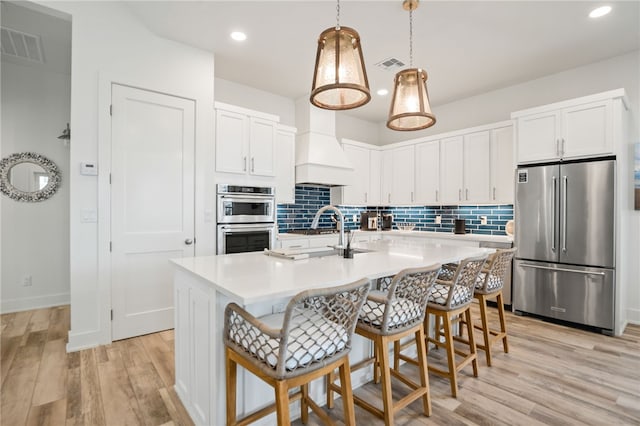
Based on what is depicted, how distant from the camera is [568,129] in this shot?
335 centimetres

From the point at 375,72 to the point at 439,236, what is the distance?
2409 mm

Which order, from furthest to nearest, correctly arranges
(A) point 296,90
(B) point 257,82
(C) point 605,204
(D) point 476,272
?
1. (A) point 296,90
2. (B) point 257,82
3. (C) point 605,204
4. (D) point 476,272

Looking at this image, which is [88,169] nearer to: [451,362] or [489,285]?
[451,362]

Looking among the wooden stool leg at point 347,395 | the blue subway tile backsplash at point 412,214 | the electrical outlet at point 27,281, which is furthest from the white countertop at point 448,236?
the electrical outlet at point 27,281

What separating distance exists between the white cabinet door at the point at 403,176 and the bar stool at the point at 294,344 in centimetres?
400

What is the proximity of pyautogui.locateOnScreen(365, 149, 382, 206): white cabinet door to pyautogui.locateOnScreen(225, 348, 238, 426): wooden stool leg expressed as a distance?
4196 millimetres

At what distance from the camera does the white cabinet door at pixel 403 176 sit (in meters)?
5.14

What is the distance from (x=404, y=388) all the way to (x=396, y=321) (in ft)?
2.56

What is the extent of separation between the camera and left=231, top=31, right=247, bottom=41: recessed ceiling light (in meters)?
Result: 3.12

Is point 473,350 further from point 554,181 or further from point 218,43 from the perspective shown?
point 218,43

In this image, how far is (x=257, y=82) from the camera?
427 cm

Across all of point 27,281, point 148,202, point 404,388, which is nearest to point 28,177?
point 27,281

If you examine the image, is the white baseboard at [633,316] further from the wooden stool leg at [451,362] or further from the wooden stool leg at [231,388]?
the wooden stool leg at [231,388]

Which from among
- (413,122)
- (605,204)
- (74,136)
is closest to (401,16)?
(413,122)
